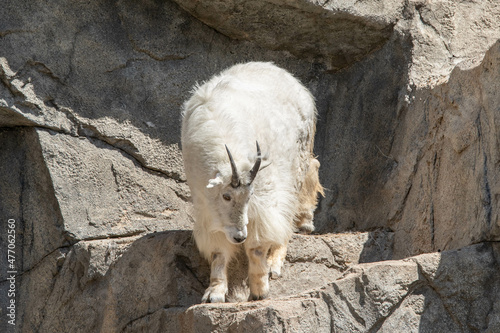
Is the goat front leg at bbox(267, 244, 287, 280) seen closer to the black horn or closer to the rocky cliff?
the rocky cliff

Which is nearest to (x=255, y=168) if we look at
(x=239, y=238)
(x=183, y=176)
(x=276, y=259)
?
(x=239, y=238)

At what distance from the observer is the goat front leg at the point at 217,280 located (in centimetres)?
546

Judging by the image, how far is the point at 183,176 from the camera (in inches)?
286

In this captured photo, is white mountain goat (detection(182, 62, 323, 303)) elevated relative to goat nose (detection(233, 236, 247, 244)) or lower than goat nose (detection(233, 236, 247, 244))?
elevated

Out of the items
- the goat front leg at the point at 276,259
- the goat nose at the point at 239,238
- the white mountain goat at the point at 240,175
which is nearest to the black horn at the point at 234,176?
the white mountain goat at the point at 240,175

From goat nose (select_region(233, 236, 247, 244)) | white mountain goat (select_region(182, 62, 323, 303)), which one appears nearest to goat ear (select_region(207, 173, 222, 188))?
white mountain goat (select_region(182, 62, 323, 303))

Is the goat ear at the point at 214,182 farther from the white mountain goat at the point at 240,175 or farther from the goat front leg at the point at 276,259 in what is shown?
the goat front leg at the point at 276,259

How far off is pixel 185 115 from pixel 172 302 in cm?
153

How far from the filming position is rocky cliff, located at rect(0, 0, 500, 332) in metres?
4.93

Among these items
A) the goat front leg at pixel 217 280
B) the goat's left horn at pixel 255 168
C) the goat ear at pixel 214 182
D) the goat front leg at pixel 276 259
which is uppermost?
the goat's left horn at pixel 255 168

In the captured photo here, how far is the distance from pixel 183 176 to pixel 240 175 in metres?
2.04

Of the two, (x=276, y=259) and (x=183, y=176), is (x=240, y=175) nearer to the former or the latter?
(x=276, y=259)

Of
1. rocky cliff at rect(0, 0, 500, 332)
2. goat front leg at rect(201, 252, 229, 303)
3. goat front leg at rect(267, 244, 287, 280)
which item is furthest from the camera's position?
goat front leg at rect(267, 244, 287, 280)

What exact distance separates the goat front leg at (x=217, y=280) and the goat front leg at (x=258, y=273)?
0.65 ft
